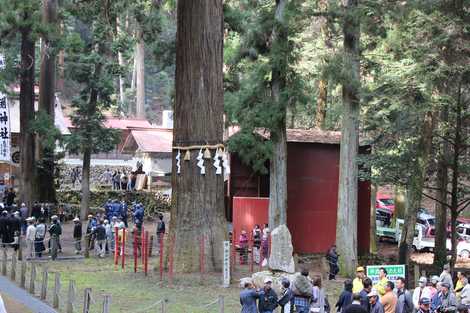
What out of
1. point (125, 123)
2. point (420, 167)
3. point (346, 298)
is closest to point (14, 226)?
point (420, 167)

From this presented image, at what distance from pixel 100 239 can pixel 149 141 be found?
22648mm

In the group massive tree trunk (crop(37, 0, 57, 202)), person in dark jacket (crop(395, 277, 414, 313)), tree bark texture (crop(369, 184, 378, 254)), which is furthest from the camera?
massive tree trunk (crop(37, 0, 57, 202))

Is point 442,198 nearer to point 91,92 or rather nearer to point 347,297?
point 347,297

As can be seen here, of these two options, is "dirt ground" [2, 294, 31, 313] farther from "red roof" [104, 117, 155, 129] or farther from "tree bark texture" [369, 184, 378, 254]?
"red roof" [104, 117, 155, 129]

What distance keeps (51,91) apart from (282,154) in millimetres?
15311

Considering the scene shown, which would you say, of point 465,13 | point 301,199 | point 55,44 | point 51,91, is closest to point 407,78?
point 465,13

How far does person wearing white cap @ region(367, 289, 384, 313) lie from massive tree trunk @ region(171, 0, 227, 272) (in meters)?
7.41

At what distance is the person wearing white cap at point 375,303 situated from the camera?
11.2 m

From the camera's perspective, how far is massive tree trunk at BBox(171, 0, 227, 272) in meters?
18.3

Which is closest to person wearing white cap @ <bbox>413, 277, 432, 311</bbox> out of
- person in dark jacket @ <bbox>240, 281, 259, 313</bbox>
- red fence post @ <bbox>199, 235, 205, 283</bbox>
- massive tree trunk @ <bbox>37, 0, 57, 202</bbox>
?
person in dark jacket @ <bbox>240, 281, 259, 313</bbox>

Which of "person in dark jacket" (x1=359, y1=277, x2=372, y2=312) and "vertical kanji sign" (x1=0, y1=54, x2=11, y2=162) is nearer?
"person in dark jacket" (x1=359, y1=277, x2=372, y2=312)

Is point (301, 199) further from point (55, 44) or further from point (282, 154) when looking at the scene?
point (55, 44)

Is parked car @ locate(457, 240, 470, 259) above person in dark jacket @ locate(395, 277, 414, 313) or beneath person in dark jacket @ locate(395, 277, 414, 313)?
beneath

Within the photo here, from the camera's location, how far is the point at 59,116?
4212 centimetres
